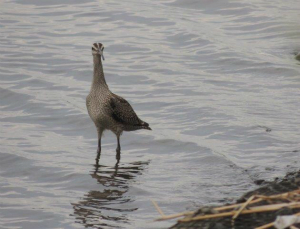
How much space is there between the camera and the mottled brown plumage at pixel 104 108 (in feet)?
43.2

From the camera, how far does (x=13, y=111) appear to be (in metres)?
15.5

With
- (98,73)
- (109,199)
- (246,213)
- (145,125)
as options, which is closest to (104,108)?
(98,73)

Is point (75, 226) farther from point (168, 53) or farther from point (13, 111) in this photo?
point (168, 53)

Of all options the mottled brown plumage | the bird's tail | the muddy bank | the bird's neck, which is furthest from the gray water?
the muddy bank

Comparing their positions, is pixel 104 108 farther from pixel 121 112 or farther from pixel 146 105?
pixel 146 105

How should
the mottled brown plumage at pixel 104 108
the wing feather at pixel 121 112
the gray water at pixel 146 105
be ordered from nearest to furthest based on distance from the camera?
the gray water at pixel 146 105 < the mottled brown plumage at pixel 104 108 < the wing feather at pixel 121 112

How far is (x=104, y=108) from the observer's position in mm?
13188

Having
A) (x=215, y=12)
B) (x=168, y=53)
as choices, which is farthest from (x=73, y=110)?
(x=215, y=12)

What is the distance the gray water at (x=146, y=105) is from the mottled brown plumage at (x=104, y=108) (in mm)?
426

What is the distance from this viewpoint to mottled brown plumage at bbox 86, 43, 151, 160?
519 inches

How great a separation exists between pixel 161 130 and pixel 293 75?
394 cm

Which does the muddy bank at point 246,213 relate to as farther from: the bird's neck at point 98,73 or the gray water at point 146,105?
the bird's neck at point 98,73

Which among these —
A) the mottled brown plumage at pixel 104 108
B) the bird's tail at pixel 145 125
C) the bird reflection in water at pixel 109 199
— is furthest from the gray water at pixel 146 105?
the mottled brown plumage at pixel 104 108

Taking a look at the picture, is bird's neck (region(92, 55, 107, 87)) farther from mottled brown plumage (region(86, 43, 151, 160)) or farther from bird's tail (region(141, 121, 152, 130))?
bird's tail (region(141, 121, 152, 130))
